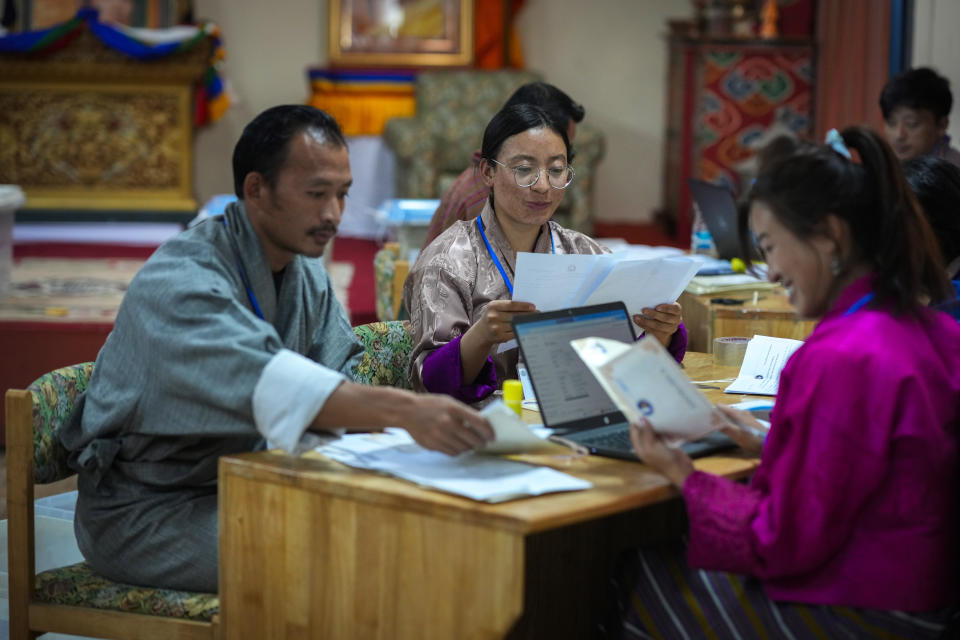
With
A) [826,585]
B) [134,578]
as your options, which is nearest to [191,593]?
[134,578]

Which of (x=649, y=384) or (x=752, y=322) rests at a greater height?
(x=649, y=384)

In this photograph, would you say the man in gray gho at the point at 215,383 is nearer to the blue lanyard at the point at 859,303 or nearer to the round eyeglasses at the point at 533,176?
the blue lanyard at the point at 859,303

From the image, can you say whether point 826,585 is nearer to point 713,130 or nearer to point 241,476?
point 241,476

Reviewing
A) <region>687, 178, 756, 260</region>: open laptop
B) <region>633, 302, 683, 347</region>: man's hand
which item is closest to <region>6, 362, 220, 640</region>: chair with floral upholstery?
<region>633, 302, 683, 347</region>: man's hand

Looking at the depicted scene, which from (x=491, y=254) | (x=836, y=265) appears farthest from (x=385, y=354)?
(x=836, y=265)

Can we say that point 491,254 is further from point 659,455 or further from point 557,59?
point 557,59

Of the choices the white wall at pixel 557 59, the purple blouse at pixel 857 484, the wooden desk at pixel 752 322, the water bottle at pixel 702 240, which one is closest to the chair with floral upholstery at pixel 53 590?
the purple blouse at pixel 857 484

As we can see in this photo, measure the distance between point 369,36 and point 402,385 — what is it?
6698 millimetres

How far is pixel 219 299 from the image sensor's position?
1.85 m

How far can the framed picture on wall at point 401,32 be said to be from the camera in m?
8.78

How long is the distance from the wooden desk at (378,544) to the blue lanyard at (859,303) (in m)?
0.31

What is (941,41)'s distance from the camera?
550 centimetres

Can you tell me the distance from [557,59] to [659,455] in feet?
25.1

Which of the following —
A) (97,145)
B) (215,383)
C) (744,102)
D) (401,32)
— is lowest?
(215,383)
